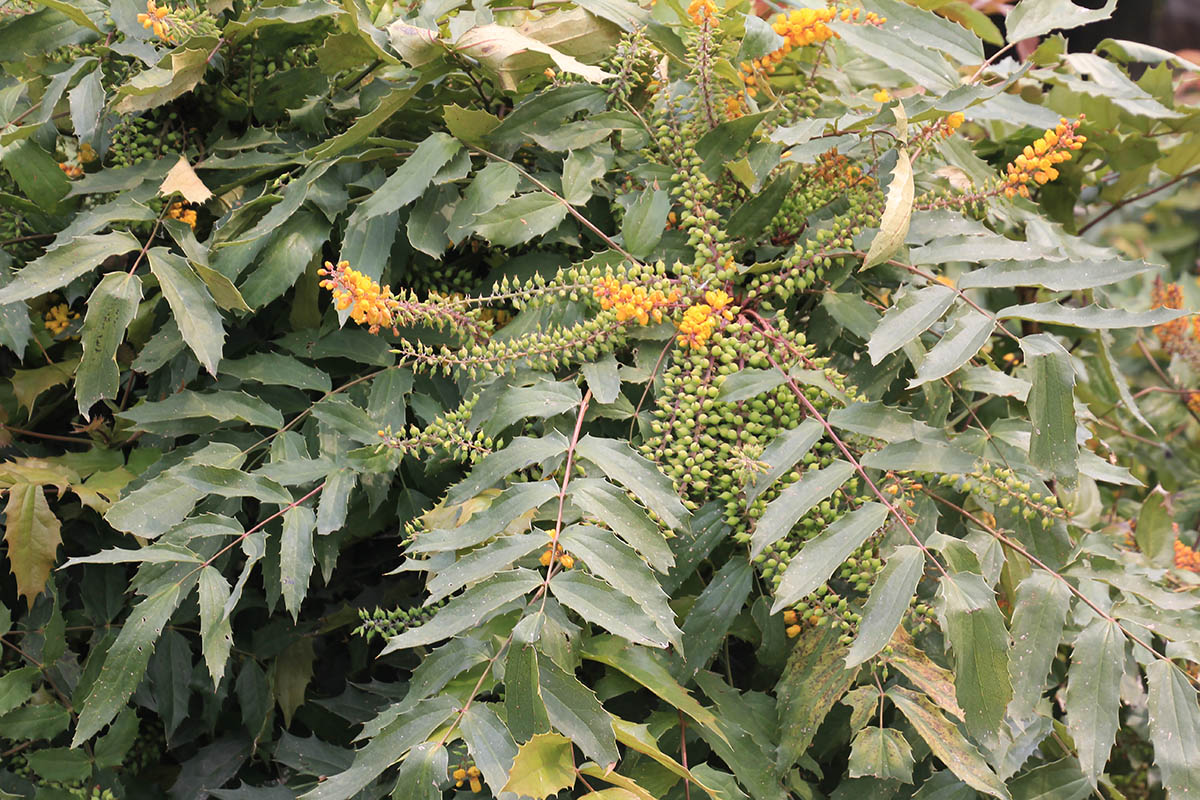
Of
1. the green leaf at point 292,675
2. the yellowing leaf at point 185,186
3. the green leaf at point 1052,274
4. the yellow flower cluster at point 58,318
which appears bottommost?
the green leaf at point 292,675

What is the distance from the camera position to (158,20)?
113 cm

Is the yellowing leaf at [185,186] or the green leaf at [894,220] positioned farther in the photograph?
the yellowing leaf at [185,186]

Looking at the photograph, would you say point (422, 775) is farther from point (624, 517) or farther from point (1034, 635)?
point (1034, 635)

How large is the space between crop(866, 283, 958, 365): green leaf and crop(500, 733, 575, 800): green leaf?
1.50ft

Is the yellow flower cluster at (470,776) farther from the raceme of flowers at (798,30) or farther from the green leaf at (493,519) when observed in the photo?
the raceme of flowers at (798,30)

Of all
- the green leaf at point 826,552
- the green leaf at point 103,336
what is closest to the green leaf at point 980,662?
the green leaf at point 826,552

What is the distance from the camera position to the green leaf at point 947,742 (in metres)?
0.90

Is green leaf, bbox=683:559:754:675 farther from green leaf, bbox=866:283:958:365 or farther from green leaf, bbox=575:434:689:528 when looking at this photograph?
green leaf, bbox=866:283:958:365

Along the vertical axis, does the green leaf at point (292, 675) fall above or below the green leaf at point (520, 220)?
below

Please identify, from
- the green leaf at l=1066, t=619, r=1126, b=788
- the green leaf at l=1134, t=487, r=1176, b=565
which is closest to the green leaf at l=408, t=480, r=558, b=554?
the green leaf at l=1066, t=619, r=1126, b=788

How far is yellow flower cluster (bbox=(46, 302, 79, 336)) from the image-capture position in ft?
4.15

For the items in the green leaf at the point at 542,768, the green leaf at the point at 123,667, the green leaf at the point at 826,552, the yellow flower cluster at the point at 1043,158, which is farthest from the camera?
the yellow flower cluster at the point at 1043,158

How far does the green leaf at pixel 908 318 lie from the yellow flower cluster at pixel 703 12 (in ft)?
1.27

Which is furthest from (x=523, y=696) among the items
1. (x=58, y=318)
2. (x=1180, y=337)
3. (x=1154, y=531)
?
(x=1180, y=337)
